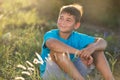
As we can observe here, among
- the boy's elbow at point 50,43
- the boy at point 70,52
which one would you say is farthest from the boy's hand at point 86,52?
the boy's elbow at point 50,43

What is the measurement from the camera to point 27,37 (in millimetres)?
7012

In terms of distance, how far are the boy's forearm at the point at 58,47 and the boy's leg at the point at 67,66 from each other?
66 mm

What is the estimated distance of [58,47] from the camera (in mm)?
4402

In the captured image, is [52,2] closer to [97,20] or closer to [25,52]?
[97,20]

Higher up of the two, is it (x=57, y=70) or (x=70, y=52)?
(x=70, y=52)

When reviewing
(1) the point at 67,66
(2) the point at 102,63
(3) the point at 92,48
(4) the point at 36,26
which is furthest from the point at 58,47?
(4) the point at 36,26

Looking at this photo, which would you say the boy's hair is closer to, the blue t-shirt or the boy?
the boy

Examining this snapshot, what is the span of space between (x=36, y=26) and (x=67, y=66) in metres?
4.95

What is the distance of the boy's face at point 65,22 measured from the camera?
4691 mm

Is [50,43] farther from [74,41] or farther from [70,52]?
[74,41]

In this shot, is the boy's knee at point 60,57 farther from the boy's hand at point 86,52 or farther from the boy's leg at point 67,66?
the boy's hand at point 86,52

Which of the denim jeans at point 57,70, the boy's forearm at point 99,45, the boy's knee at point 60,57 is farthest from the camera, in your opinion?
the boy's forearm at point 99,45

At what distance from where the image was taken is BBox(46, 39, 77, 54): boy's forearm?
439 centimetres

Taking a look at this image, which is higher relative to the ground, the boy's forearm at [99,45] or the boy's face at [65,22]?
the boy's face at [65,22]
